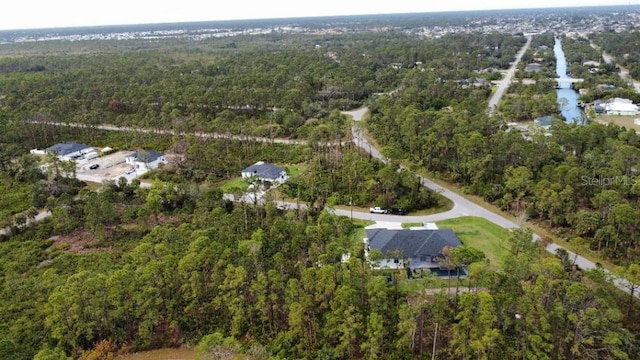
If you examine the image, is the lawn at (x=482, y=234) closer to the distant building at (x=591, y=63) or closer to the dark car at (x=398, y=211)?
the dark car at (x=398, y=211)

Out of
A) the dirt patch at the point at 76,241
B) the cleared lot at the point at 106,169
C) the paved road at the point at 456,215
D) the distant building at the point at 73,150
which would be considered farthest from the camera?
the distant building at the point at 73,150

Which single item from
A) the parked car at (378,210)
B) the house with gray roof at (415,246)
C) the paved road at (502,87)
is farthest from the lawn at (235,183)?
the paved road at (502,87)

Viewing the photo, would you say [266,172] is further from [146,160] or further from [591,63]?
[591,63]

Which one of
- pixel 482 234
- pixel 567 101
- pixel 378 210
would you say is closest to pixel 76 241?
pixel 378 210

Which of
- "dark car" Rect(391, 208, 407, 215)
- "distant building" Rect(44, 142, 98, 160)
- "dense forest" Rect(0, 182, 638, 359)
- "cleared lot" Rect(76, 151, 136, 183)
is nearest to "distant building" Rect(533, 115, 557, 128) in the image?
"dark car" Rect(391, 208, 407, 215)

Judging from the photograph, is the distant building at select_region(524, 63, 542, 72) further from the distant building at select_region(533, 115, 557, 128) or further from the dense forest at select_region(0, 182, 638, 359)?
the dense forest at select_region(0, 182, 638, 359)

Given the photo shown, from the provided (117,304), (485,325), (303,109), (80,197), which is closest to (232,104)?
(303,109)
